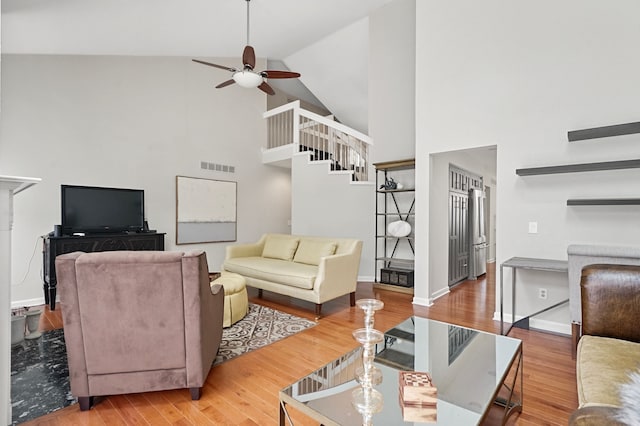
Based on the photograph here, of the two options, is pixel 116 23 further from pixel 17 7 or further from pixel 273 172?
pixel 273 172

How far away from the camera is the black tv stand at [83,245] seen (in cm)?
382

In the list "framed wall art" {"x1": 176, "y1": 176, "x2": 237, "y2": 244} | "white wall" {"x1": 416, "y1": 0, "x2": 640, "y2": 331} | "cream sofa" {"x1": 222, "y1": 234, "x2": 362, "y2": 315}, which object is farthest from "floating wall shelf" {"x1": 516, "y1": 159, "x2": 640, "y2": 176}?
"framed wall art" {"x1": 176, "y1": 176, "x2": 237, "y2": 244}

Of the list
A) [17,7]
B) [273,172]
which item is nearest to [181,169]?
[273,172]

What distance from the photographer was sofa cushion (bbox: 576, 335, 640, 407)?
1.19 meters

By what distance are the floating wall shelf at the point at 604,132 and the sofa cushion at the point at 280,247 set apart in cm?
351

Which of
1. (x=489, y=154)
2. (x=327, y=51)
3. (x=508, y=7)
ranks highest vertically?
(x=327, y=51)

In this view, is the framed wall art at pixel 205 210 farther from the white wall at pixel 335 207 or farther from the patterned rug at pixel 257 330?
the patterned rug at pixel 257 330

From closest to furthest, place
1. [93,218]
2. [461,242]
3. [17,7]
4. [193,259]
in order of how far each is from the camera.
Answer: [193,259] → [17,7] → [93,218] → [461,242]

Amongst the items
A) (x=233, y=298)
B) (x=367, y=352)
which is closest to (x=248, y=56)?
(x=233, y=298)

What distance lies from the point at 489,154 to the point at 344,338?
18.1 feet

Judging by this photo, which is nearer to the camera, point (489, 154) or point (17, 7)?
point (17, 7)

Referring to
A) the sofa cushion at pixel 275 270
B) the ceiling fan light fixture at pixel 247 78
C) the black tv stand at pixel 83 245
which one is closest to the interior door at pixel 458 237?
the sofa cushion at pixel 275 270

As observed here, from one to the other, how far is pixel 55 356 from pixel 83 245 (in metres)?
1.94

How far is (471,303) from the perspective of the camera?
425 cm
